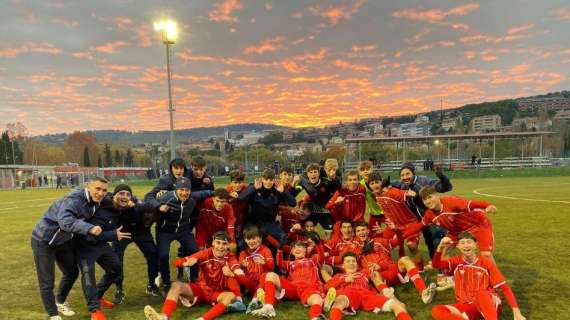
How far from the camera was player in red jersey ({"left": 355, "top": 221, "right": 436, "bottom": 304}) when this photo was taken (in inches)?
212

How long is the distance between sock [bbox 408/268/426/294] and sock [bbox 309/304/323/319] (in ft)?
5.30

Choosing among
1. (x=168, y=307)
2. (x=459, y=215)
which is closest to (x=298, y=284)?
(x=168, y=307)

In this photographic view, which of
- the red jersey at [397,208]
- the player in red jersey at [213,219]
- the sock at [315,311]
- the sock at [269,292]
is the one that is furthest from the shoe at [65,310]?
the red jersey at [397,208]

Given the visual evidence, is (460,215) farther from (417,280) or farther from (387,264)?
(387,264)

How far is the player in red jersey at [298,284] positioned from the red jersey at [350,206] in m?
1.46

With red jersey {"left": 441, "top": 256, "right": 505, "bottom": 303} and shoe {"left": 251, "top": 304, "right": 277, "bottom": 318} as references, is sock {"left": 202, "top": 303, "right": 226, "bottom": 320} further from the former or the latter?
red jersey {"left": 441, "top": 256, "right": 505, "bottom": 303}

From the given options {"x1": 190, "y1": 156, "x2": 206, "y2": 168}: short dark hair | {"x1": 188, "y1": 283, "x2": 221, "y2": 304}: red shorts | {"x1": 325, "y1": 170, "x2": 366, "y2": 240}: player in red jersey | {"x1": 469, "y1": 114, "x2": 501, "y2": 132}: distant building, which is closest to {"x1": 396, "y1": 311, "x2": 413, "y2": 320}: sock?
{"x1": 188, "y1": 283, "x2": 221, "y2": 304}: red shorts

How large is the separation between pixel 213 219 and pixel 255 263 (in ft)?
4.60

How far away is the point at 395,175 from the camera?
130 feet

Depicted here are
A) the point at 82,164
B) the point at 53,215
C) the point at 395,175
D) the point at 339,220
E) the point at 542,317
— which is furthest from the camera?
the point at 82,164

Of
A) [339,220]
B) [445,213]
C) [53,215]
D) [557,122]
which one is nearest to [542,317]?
[445,213]

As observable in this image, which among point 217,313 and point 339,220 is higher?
point 339,220

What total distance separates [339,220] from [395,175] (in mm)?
34112

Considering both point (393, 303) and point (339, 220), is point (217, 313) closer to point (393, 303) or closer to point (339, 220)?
point (393, 303)
